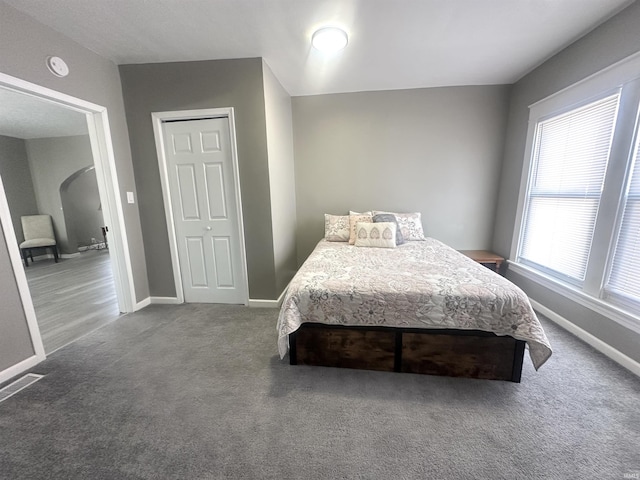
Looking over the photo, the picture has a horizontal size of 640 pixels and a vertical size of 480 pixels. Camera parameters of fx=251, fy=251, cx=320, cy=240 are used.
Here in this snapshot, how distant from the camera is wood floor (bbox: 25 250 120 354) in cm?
243

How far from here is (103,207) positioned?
257 centimetres

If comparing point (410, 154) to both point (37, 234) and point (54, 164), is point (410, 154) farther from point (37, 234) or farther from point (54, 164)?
point (37, 234)

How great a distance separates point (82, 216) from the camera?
5941 millimetres

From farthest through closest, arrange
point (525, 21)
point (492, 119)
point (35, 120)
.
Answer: point (35, 120) → point (492, 119) → point (525, 21)

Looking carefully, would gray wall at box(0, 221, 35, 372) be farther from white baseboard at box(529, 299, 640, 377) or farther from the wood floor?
white baseboard at box(529, 299, 640, 377)

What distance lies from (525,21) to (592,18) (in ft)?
1.58

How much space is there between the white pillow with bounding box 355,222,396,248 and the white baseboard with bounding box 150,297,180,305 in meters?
2.25

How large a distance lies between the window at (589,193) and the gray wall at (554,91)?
0.29 ft

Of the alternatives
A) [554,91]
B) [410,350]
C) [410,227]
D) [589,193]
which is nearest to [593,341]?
[589,193]

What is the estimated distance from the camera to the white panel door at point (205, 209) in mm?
2645

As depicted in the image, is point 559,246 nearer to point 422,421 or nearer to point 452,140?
point 452,140

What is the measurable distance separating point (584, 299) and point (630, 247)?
0.52 metres

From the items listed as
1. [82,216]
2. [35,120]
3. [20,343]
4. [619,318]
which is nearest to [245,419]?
[20,343]

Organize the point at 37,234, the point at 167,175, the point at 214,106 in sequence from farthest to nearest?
the point at 37,234
the point at 167,175
the point at 214,106
